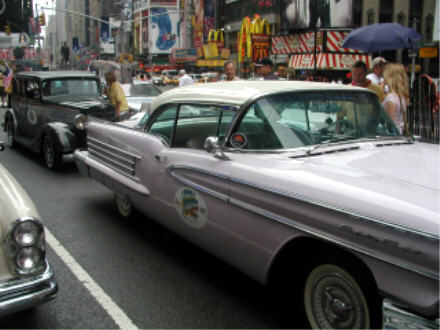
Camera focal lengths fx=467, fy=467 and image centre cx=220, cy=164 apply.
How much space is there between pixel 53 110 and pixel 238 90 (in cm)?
573

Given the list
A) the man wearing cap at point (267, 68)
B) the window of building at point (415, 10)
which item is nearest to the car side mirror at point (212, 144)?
the man wearing cap at point (267, 68)

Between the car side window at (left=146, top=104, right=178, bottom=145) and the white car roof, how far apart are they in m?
0.09

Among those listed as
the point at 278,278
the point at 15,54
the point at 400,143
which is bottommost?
the point at 278,278

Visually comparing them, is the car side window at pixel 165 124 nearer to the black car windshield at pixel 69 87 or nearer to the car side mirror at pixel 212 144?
the car side mirror at pixel 212 144

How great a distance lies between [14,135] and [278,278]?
8548 mm

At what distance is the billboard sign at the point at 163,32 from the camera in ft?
319

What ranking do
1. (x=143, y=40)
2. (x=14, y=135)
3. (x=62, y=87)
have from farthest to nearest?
(x=143, y=40) → (x=14, y=135) → (x=62, y=87)

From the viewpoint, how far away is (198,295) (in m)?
3.58

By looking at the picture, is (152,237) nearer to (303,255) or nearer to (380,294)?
(303,255)

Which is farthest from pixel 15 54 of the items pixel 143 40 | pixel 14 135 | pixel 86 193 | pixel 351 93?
pixel 143 40

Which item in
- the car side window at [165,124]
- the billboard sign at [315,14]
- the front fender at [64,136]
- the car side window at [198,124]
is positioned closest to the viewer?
the car side window at [198,124]

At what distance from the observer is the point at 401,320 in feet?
7.04

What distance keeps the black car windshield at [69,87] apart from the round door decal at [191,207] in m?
6.09

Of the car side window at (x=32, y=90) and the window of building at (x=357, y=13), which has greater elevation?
the window of building at (x=357, y=13)
